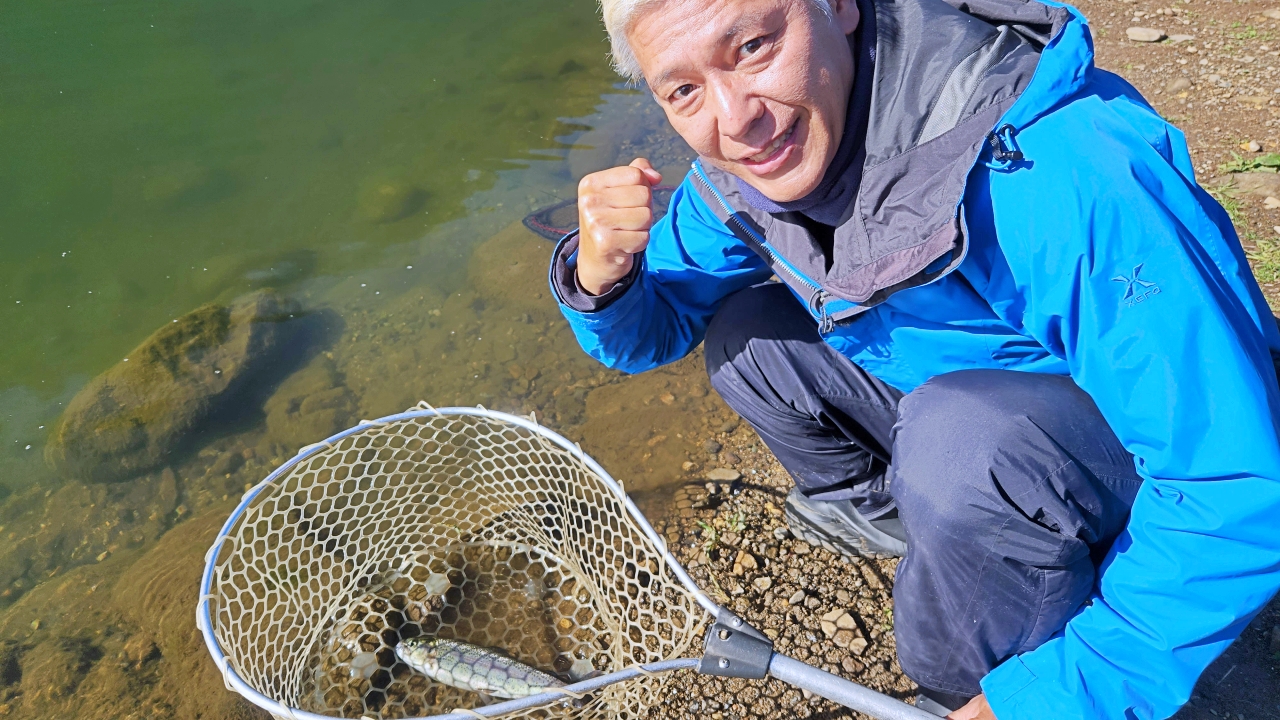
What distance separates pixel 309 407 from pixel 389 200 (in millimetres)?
2013

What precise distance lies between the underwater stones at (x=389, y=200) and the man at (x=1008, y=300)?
3.71 metres

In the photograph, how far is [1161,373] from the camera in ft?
4.60

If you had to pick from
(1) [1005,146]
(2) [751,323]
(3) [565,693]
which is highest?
(1) [1005,146]

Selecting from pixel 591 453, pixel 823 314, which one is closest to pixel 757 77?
pixel 823 314

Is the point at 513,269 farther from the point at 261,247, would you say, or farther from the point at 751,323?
the point at 751,323

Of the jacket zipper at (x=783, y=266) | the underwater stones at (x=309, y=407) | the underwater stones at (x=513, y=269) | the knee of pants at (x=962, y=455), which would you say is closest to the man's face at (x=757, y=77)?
the jacket zipper at (x=783, y=266)

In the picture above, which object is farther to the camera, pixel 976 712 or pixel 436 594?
pixel 436 594

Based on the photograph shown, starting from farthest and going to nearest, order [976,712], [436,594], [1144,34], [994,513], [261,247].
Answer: [261,247], [1144,34], [436,594], [976,712], [994,513]

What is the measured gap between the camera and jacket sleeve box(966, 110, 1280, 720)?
1.38m

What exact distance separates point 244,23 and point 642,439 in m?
7.56

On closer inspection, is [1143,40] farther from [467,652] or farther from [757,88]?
[467,652]

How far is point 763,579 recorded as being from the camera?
266 cm

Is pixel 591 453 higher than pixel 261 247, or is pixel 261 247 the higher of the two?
pixel 591 453

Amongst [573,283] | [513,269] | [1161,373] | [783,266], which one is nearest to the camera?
[1161,373]
